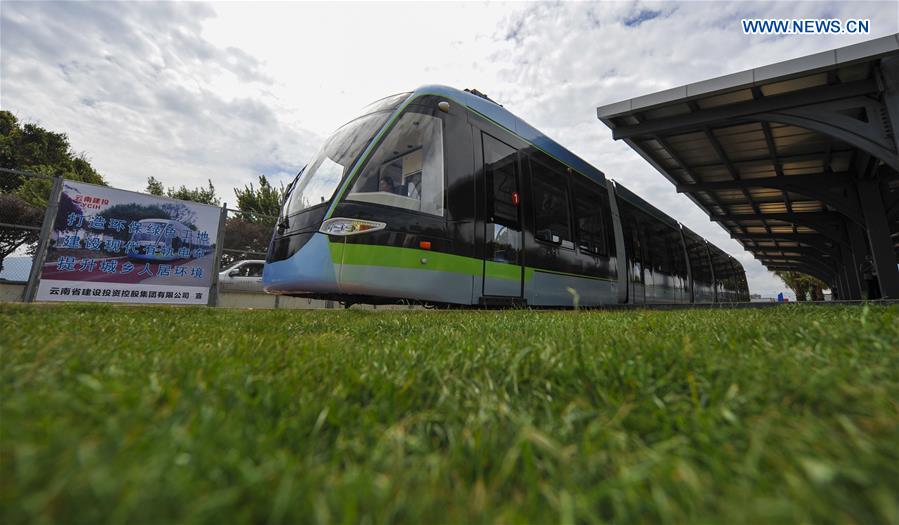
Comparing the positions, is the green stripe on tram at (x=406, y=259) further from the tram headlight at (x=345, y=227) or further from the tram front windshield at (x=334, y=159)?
the tram front windshield at (x=334, y=159)

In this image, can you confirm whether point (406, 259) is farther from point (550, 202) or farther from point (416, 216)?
point (550, 202)

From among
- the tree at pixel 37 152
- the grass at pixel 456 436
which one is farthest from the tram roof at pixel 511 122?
the tree at pixel 37 152

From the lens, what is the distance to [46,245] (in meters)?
7.03

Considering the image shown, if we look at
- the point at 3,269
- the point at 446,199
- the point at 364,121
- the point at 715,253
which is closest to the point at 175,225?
the point at 3,269

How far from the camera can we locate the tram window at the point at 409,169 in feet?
16.1

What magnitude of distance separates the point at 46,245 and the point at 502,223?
8.40 m

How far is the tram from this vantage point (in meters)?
4.70

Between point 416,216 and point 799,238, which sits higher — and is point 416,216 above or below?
below

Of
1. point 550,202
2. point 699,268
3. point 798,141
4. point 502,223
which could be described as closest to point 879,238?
point 798,141

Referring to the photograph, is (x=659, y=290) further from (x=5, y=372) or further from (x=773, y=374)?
(x=5, y=372)

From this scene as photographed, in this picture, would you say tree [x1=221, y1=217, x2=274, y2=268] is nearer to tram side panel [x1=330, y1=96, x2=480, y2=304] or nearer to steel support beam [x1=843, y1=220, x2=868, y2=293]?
tram side panel [x1=330, y1=96, x2=480, y2=304]

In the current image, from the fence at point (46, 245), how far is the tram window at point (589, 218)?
22.5 ft

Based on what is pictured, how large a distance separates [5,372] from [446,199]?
449cm

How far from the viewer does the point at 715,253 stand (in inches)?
776
